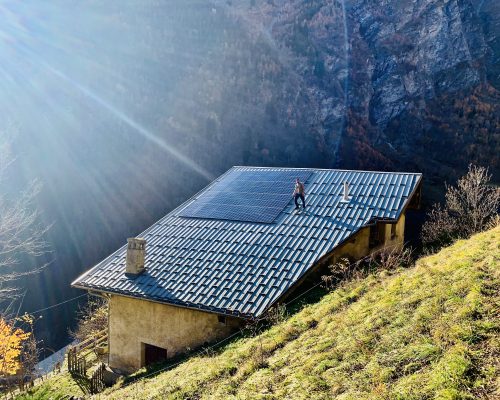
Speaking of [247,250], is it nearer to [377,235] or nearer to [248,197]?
[248,197]

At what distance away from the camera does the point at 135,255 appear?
38.4 feet

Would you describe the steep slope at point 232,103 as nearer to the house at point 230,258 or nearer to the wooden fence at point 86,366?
the wooden fence at point 86,366

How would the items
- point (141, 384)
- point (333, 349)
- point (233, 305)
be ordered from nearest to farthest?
point (333, 349)
point (141, 384)
point (233, 305)

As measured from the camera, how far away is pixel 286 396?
5.36 metres

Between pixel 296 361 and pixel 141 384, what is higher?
pixel 296 361

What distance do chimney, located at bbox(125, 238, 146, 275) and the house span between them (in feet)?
0.10

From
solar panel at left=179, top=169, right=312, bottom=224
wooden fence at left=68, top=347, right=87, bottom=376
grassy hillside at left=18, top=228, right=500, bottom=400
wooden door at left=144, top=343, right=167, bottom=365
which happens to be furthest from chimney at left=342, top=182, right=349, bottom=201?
wooden fence at left=68, top=347, right=87, bottom=376

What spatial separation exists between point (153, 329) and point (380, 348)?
728 cm

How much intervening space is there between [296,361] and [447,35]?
40.9 m

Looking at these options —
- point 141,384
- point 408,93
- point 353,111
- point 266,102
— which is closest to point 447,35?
point 408,93

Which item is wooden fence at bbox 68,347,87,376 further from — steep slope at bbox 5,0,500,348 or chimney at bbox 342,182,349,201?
steep slope at bbox 5,0,500,348

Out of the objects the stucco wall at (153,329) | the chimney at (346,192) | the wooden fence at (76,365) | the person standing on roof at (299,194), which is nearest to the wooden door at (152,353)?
the stucco wall at (153,329)

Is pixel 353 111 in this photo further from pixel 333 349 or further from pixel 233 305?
pixel 333 349

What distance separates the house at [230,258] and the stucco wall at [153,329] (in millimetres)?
27
